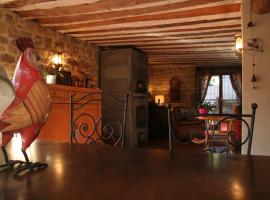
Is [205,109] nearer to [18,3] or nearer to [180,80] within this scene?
[18,3]

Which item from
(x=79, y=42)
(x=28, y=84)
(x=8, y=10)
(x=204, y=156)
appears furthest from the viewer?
(x=79, y=42)

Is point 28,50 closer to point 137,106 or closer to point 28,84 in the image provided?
point 28,84

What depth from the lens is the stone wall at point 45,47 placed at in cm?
372

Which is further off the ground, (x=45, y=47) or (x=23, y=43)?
(x=45, y=47)

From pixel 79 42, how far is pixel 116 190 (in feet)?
16.5

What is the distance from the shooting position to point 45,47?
4.49m

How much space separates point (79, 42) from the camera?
543cm

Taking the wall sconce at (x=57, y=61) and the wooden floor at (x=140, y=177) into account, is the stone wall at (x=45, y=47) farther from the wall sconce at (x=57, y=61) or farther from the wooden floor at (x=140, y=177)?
the wooden floor at (x=140, y=177)

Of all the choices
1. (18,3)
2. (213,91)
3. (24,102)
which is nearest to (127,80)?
(18,3)

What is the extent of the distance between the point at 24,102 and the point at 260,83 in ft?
8.55

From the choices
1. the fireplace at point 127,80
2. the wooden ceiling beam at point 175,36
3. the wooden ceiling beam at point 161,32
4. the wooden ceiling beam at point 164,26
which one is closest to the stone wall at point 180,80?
the fireplace at point 127,80

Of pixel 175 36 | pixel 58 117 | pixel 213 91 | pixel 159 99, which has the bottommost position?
pixel 58 117

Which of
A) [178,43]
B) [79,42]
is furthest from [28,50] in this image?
[178,43]

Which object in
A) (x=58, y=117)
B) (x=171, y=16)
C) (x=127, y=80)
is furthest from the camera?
(x=127, y=80)
